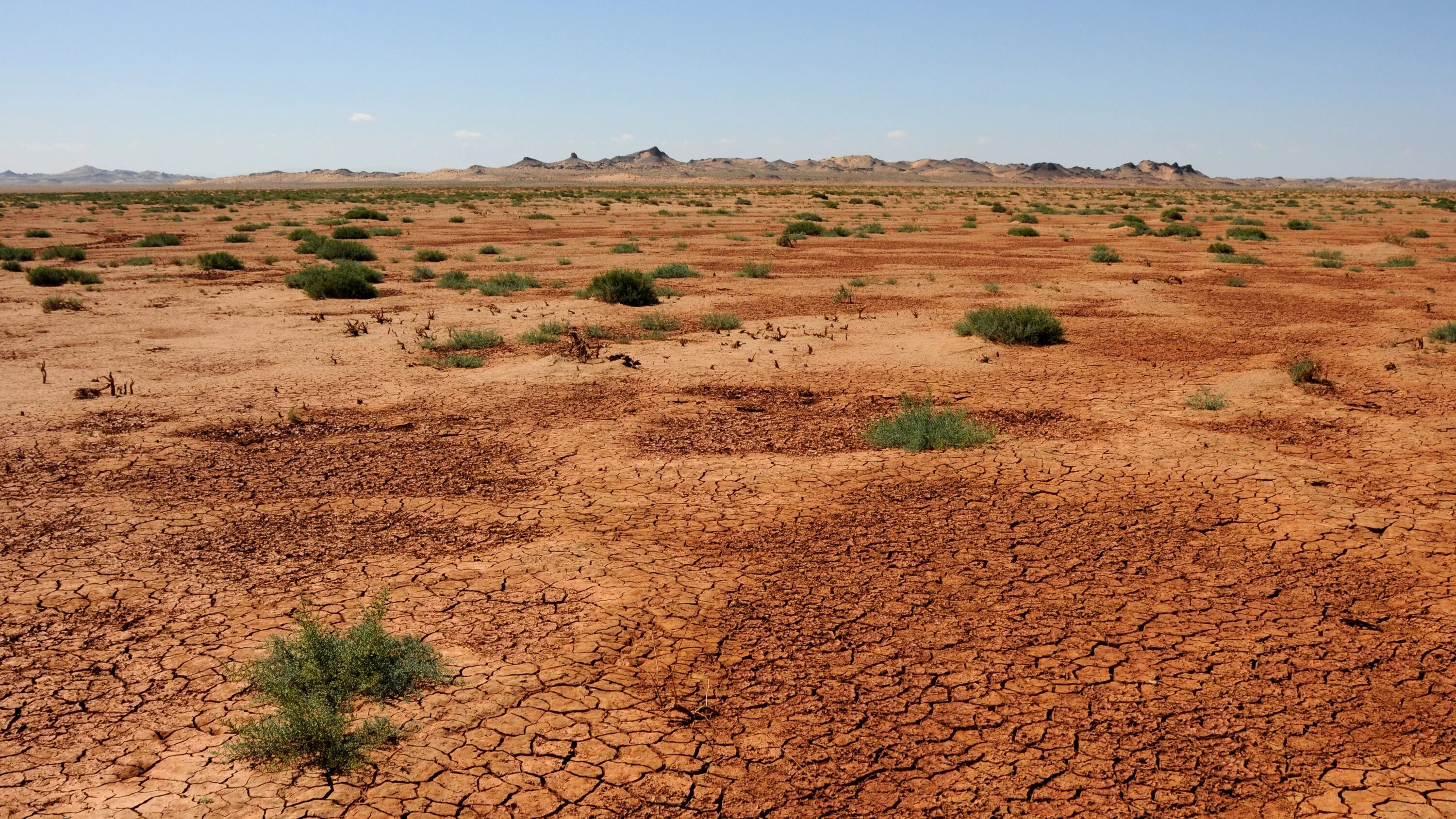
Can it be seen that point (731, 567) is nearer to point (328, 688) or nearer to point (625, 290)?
point (328, 688)

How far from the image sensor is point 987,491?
6.96 m

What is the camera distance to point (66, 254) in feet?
78.7

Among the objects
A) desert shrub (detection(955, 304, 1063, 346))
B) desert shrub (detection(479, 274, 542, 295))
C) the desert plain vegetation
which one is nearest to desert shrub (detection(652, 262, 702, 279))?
desert shrub (detection(479, 274, 542, 295))

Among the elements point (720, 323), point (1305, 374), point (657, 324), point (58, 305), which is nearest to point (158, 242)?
point (58, 305)

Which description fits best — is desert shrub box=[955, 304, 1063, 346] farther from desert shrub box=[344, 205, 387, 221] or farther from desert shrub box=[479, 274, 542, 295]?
desert shrub box=[344, 205, 387, 221]

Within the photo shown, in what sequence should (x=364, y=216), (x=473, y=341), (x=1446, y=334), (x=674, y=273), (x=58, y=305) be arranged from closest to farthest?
1. (x=1446, y=334)
2. (x=473, y=341)
3. (x=58, y=305)
4. (x=674, y=273)
5. (x=364, y=216)

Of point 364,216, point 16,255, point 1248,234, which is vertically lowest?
point 16,255

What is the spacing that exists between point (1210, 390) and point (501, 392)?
750 centimetres

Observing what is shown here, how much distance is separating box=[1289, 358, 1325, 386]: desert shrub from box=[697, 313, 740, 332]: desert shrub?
23.2 feet

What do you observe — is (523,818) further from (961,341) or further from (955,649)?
(961,341)

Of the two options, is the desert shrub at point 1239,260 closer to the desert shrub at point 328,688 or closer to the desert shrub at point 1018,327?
the desert shrub at point 1018,327

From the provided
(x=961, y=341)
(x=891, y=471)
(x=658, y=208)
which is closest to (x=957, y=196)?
(x=658, y=208)

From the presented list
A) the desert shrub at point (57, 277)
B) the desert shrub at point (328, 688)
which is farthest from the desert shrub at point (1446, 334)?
the desert shrub at point (57, 277)

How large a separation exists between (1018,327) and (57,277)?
18.7 metres
